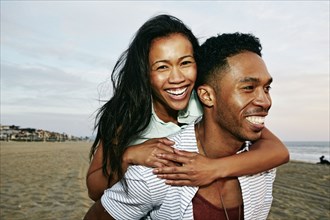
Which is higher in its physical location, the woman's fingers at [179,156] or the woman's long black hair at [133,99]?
the woman's long black hair at [133,99]

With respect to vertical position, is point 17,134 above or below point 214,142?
below

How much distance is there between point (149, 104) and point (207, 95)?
2.66 feet

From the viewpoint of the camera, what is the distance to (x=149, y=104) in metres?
3.44

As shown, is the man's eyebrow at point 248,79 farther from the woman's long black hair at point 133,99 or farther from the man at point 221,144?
the woman's long black hair at point 133,99

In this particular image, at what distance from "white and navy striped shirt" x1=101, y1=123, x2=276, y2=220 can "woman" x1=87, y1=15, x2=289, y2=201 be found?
278 millimetres

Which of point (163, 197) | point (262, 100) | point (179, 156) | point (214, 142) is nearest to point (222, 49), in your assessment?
point (262, 100)

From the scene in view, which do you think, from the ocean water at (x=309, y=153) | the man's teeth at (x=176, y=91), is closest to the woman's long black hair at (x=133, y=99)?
the man's teeth at (x=176, y=91)

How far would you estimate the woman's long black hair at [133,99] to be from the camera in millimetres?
3330

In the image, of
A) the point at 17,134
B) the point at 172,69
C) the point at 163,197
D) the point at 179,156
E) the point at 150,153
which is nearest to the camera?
the point at 163,197

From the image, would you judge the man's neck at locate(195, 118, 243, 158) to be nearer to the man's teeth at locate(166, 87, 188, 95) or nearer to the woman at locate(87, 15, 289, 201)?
the woman at locate(87, 15, 289, 201)

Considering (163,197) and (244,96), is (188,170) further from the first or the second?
(244,96)

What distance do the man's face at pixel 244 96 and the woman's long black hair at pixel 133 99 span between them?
951mm

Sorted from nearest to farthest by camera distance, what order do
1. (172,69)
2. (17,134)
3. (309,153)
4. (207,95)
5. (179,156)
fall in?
(179,156) < (207,95) < (172,69) < (309,153) < (17,134)

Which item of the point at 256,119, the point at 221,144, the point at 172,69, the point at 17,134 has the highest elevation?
the point at 172,69
